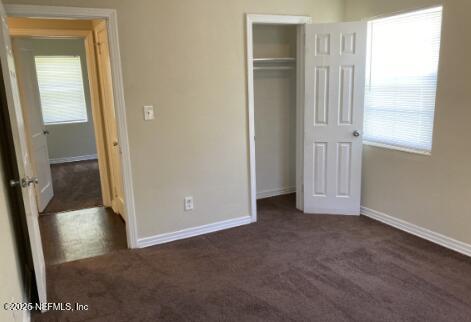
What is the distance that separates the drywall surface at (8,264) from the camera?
1932mm

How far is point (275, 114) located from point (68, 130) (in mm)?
4844

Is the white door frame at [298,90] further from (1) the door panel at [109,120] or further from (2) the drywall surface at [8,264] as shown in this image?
(2) the drywall surface at [8,264]

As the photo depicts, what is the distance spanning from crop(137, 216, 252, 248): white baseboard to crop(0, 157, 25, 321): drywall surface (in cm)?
117

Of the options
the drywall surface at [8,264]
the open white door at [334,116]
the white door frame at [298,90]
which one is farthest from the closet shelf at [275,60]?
the drywall surface at [8,264]

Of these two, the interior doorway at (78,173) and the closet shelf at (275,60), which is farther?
the closet shelf at (275,60)

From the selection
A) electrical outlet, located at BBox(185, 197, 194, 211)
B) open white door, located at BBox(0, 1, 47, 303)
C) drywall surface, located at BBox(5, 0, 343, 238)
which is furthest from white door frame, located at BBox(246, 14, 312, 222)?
open white door, located at BBox(0, 1, 47, 303)

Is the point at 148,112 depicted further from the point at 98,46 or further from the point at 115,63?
the point at 98,46

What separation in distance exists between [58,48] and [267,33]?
4.76m

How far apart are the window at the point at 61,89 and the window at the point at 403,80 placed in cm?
591

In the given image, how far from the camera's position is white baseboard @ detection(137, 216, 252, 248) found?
11.9 ft

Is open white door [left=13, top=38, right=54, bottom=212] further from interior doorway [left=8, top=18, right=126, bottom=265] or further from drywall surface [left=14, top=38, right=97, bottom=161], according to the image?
drywall surface [left=14, top=38, right=97, bottom=161]

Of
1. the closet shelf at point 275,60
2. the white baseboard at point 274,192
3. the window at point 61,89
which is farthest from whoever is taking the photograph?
the window at point 61,89

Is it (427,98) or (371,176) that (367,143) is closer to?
(371,176)

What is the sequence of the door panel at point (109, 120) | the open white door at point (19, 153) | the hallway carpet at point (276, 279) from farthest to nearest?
1. the door panel at point (109, 120)
2. the hallway carpet at point (276, 279)
3. the open white door at point (19, 153)
